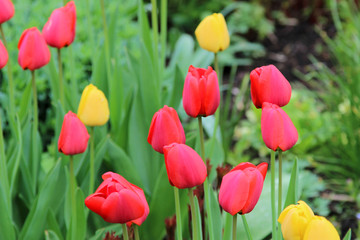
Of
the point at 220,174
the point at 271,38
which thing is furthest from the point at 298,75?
the point at 220,174

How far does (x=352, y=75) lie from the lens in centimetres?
241

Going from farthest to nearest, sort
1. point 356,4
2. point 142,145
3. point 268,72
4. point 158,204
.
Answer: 1. point 356,4
2. point 142,145
3. point 158,204
4. point 268,72

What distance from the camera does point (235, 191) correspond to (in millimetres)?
918

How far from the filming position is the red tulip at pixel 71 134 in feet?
3.76

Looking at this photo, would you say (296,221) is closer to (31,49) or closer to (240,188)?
(240,188)

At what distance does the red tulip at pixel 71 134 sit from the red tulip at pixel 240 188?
1.19 ft

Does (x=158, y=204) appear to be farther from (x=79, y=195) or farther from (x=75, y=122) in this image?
(x=75, y=122)

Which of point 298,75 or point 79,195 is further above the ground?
point 79,195

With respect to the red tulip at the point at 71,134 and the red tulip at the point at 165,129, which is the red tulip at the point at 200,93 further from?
the red tulip at the point at 71,134

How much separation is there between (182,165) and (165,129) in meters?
0.10

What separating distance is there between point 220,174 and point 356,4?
118 inches

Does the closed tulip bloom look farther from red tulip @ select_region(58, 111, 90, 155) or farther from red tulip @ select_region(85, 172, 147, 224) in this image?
red tulip @ select_region(58, 111, 90, 155)

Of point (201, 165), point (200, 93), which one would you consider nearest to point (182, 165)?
point (201, 165)

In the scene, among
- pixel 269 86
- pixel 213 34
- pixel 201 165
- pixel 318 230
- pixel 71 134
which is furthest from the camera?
pixel 213 34
